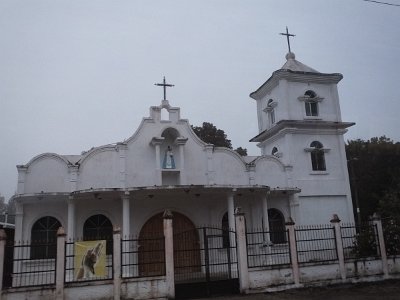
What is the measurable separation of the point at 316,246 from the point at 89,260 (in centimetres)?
992

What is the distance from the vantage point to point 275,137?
71.5ft

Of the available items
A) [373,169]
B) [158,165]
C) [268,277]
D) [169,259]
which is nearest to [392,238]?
[268,277]

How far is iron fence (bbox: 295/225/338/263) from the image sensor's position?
1489 cm

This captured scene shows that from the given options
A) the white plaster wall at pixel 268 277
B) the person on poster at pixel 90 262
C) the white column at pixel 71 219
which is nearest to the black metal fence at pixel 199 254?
the white plaster wall at pixel 268 277

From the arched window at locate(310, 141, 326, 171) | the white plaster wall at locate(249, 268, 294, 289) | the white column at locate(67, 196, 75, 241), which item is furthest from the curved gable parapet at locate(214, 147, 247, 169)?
the white column at locate(67, 196, 75, 241)

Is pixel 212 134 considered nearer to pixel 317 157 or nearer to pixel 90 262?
pixel 317 157

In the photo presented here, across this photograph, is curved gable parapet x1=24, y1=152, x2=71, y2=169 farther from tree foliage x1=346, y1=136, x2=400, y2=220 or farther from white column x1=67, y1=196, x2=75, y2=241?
tree foliage x1=346, y1=136, x2=400, y2=220

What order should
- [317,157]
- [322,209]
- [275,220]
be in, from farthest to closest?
[317,157] → [322,209] → [275,220]

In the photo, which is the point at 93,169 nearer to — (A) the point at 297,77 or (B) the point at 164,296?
(B) the point at 164,296


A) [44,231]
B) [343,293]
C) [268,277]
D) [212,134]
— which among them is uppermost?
[212,134]

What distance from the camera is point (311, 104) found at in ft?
71.5

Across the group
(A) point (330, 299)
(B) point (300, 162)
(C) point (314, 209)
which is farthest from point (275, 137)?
(A) point (330, 299)

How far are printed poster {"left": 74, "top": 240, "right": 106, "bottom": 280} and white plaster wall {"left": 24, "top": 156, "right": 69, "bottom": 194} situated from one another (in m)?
4.57

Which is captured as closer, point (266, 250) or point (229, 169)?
point (266, 250)
